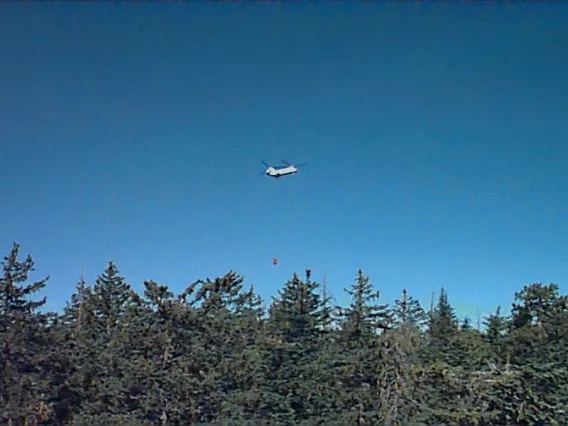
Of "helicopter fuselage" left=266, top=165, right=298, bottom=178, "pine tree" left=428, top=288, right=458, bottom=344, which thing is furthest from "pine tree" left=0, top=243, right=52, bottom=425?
"pine tree" left=428, top=288, right=458, bottom=344

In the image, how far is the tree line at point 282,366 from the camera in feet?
33.6

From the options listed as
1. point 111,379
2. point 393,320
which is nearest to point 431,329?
point 393,320

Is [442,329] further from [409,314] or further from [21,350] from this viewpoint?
[21,350]

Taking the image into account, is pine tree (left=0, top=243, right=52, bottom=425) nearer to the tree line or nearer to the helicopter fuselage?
the tree line

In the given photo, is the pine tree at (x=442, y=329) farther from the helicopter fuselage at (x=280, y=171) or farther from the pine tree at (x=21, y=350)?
the pine tree at (x=21, y=350)

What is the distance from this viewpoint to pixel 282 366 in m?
11.1

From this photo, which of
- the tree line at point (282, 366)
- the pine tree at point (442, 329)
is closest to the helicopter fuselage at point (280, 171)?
the tree line at point (282, 366)

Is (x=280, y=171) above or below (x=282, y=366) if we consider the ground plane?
above

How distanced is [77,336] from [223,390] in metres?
3.55

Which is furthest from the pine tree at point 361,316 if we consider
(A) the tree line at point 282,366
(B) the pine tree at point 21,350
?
(B) the pine tree at point 21,350

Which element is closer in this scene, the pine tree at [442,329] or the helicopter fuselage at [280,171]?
the helicopter fuselage at [280,171]

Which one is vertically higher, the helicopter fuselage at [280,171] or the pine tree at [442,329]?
the helicopter fuselage at [280,171]

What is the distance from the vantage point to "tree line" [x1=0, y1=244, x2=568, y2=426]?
33.6 ft

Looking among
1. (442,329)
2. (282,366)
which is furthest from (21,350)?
(442,329)
